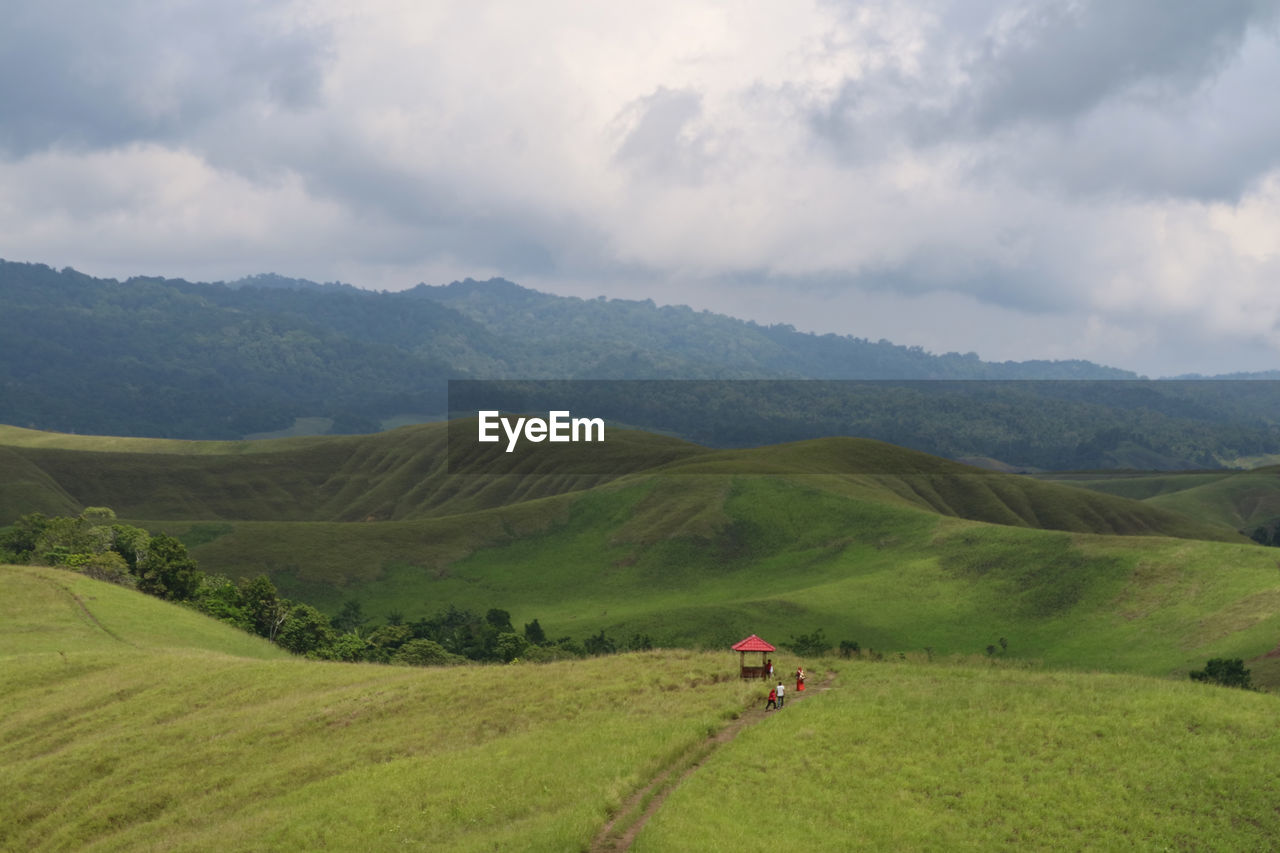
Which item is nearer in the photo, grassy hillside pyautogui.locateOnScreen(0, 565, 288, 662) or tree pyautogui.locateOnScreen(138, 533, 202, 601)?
grassy hillside pyautogui.locateOnScreen(0, 565, 288, 662)

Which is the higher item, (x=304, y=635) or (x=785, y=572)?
(x=785, y=572)

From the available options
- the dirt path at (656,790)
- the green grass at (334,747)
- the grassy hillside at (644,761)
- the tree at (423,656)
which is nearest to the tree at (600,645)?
the tree at (423,656)

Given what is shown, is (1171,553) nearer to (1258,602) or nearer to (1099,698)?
(1258,602)

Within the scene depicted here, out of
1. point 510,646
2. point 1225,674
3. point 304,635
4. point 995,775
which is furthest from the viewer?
point 304,635

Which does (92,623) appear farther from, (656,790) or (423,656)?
(656,790)

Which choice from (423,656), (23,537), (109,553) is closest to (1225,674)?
(423,656)

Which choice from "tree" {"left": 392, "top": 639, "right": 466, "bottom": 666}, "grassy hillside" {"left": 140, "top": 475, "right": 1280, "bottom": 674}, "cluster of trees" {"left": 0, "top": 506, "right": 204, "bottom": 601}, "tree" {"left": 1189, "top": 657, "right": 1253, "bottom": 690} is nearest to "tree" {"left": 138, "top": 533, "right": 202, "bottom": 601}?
"cluster of trees" {"left": 0, "top": 506, "right": 204, "bottom": 601}

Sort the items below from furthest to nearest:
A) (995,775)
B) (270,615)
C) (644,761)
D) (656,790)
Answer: (270,615) < (644,761) < (995,775) < (656,790)

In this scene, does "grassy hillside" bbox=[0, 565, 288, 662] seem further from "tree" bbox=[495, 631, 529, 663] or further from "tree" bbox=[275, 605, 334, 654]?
"tree" bbox=[495, 631, 529, 663]
